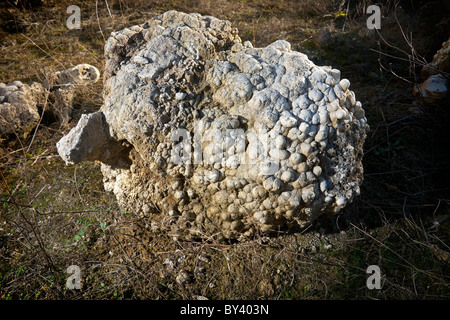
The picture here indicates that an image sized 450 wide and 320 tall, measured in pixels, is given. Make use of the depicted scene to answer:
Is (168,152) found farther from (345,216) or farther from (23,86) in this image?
(23,86)

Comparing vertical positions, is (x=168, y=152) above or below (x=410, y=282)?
above

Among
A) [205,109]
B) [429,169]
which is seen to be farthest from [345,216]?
[205,109]

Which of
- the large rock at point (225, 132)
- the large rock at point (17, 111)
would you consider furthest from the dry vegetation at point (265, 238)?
the large rock at point (225, 132)

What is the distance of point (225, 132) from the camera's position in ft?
6.09

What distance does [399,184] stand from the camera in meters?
2.60

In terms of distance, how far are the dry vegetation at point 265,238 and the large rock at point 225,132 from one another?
263 mm

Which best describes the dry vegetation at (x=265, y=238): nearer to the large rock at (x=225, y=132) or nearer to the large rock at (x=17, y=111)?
the large rock at (x=17, y=111)

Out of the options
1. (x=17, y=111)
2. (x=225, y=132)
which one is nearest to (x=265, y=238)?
(x=225, y=132)

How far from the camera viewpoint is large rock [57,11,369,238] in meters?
1.85

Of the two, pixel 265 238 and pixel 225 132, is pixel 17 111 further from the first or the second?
pixel 265 238

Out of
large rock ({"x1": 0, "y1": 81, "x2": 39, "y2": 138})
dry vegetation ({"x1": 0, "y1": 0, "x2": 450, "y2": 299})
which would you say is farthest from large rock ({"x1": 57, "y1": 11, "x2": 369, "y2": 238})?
large rock ({"x1": 0, "y1": 81, "x2": 39, "y2": 138})

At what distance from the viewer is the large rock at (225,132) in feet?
6.08

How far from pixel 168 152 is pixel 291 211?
805mm

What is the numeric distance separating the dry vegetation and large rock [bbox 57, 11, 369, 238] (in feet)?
0.86
